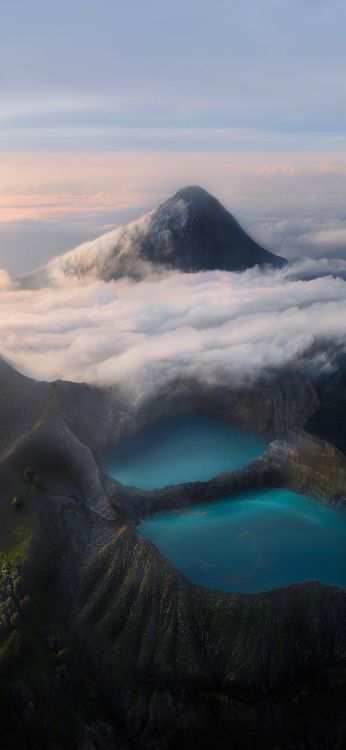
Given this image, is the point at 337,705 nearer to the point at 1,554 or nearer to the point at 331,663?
the point at 331,663

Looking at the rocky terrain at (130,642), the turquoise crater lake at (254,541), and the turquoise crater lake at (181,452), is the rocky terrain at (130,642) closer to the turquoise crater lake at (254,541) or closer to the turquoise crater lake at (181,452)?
the turquoise crater lake at (254,541)

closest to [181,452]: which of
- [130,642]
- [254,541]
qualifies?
[254,541]

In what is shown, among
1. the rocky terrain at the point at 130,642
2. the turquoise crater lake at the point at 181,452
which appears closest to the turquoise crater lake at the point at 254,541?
the rocky terrain at the point at 130,642

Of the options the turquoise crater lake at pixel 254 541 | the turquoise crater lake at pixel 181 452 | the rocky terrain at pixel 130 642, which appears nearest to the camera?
the rocky terrain at pixel 130 642

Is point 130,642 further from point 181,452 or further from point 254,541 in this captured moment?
point 181,452

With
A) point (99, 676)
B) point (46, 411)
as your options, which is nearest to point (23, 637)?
point (99, 676)

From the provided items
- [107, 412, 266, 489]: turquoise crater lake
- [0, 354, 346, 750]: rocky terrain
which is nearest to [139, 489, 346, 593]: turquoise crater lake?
[0, 354, 346, 750]: rocky terrain
